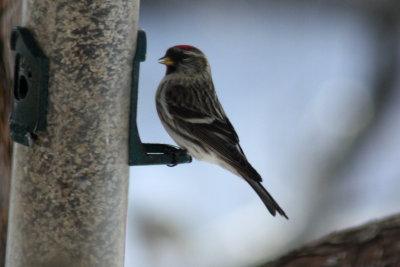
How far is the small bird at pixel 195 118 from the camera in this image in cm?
385

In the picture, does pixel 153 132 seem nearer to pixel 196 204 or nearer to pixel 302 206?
pixel 196 204

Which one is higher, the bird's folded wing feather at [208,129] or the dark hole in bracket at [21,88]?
the dark hole in bracket at [21,88]

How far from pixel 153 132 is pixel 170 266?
3.88ft

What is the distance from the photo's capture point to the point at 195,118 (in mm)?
3965

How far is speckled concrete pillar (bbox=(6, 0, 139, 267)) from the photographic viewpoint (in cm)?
Answer: 304

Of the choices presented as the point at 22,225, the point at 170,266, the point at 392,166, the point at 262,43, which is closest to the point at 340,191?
the point at 392,166

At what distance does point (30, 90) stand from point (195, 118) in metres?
1.09

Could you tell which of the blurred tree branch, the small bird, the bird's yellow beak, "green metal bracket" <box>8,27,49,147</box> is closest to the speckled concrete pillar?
"green metal bracket" <box>8,27,49,147</box>

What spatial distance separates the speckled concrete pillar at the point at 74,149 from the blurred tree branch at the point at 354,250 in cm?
64

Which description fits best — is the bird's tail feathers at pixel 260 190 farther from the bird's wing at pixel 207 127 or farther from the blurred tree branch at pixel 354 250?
the blurred tree branch at pixel 354 250

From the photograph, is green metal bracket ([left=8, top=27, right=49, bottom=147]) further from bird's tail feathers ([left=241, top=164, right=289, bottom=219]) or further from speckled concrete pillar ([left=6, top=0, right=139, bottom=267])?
bird's tail feathers ([left=241, top=164, right=289, bottom=219])

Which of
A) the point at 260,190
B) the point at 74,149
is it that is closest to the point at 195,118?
the point at 260,190

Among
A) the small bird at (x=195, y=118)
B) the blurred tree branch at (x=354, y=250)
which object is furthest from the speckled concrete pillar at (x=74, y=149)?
the small bird at (x=195, y=118)

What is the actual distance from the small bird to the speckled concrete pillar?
30.8 inches
